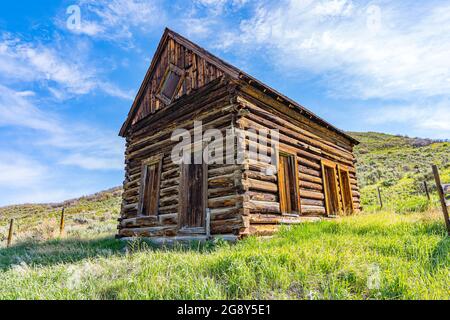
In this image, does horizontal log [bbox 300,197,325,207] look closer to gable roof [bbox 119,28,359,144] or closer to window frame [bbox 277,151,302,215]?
window frame [bbox 277,151,302,215]

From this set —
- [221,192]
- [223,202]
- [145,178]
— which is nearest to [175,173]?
[145,178]

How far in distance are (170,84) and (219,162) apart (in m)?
4.81

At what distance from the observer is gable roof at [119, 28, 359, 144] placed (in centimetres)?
811

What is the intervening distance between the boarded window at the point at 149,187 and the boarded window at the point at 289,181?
14.5 ft

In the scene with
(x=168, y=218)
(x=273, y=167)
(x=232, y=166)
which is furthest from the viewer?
(x=168, y=218)

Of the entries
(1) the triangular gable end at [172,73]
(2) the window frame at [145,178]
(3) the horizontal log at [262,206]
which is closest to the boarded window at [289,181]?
(3) the horizontal log at [262,206]

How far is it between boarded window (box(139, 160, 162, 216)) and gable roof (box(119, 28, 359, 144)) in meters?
3.01

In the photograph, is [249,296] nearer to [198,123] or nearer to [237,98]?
[237,98]

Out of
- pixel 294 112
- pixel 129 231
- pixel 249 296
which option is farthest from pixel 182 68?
pixel 249 296

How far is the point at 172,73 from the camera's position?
11.1 meters

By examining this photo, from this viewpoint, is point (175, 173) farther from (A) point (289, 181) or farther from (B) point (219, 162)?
(A) point (289, 181)

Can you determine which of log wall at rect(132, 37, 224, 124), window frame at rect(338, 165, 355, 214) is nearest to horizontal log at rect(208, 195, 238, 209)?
log wall at rect(132, 37, 224, 124)
